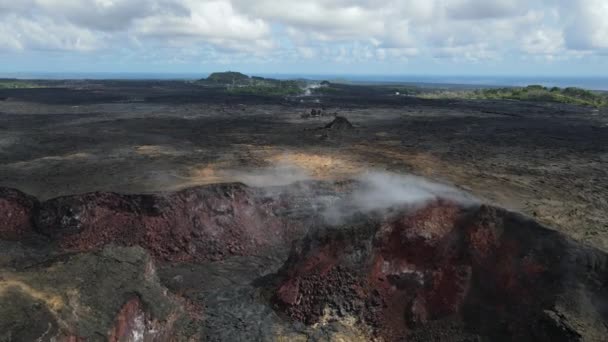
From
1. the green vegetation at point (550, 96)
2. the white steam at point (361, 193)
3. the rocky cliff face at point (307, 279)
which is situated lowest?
the rocky cliff face at point (307, 279)

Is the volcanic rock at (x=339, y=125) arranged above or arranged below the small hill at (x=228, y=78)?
below

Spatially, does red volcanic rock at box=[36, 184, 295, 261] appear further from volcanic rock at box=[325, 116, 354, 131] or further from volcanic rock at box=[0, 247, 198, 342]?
volcanic rock at box=[325, 116, 354, 131]

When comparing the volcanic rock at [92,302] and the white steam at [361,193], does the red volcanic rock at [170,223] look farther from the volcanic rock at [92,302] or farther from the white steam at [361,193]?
the volcanic rock at [92,302]

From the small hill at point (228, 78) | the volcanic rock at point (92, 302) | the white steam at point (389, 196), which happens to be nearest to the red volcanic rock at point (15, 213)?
the volcanic rock at point (92, 302)

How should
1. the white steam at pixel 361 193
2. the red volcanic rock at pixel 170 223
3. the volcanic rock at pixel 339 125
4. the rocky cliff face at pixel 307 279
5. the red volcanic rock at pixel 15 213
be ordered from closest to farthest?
the rocky cliff face at pixel 307 279
the white steam at pixel 361 193
the red volcanic rock at pixel 170 223
the red volcanic rock at pixel 15 213
the volcanic rock at pixel 339 125

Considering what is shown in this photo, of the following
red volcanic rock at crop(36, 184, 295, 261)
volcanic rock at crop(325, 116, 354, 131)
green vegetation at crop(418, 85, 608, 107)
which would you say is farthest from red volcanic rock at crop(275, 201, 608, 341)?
green vegetation at crop(418, 85, 608, 107)

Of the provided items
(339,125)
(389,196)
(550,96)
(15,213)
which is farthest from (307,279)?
(550,96)

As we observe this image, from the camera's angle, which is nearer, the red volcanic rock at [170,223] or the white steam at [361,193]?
the white steam at [361,193]
